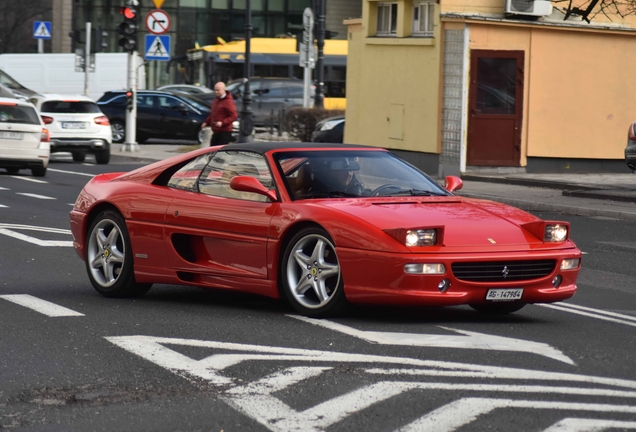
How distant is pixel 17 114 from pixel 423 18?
334 inches

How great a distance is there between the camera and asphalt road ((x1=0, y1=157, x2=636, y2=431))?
559 cm

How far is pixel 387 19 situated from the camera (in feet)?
94.1

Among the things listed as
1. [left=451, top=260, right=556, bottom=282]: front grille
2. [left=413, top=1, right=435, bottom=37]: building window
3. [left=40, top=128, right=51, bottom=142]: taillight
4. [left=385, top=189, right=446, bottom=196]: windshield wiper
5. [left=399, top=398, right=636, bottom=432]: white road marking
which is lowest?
[left=399, top=398, right=636, bottom=432]: white road marking

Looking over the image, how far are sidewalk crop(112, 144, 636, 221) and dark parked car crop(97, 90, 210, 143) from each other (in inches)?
589

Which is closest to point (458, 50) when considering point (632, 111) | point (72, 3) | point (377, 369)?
point (632, 111)

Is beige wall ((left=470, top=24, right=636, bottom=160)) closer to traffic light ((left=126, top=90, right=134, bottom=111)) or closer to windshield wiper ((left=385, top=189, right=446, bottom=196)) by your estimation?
traffic light ((left=126, top=90, right=134, bottom=111))

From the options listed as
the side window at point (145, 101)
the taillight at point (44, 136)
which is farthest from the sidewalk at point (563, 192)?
the side window at point (145, 101)

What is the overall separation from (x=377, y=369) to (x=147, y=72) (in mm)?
60811

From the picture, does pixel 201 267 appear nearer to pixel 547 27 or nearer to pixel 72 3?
pixel 547 27

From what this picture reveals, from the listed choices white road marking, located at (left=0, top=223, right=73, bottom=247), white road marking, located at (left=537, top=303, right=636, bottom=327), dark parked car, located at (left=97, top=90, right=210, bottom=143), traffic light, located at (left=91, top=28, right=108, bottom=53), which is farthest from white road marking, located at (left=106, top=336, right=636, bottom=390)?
dark parked car, located at (left=97, top=90, right=210, bottom=143)

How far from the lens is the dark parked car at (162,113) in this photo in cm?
3869

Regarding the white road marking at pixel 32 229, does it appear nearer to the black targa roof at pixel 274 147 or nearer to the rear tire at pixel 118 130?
the black targa roof at pixel 274 147

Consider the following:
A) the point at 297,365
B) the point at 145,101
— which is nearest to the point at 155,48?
the point at 145,101

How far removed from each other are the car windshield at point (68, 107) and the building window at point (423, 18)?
7943mm
